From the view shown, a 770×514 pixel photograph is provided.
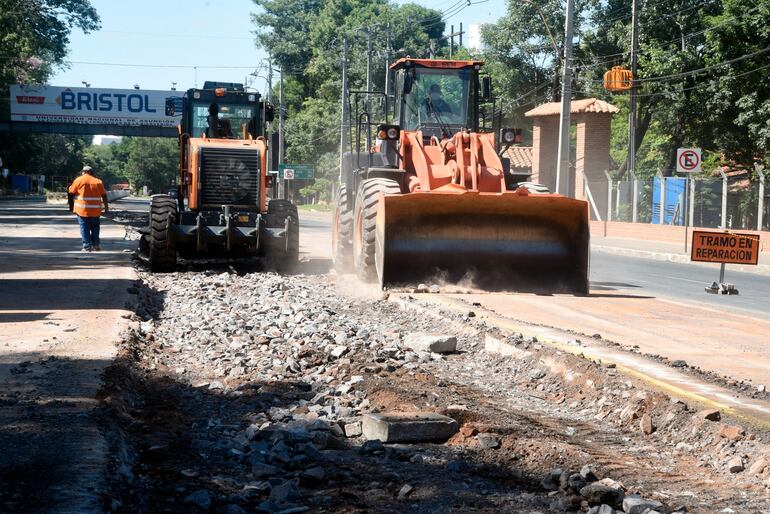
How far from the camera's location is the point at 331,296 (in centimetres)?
1521

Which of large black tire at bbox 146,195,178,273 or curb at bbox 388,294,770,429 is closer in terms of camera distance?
curb at bbox 388,294,770,429

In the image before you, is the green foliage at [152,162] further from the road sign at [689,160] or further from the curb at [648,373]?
the curb at [648,373]

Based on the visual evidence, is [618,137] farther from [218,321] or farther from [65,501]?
[65,501]

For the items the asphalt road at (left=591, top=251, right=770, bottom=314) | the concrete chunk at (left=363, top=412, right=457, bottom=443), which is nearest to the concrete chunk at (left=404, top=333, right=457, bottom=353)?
the concrete chunk at (left=363, top=412, right=457, bottom=443)

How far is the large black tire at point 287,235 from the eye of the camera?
18875 mm

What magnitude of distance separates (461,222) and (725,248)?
4.65 meters

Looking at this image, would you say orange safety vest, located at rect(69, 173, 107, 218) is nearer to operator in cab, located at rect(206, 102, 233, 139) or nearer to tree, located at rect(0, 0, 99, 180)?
operator in cab, located at rect(206, 102, 233, 139)

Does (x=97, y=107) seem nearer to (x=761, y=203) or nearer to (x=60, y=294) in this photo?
(x=761, y=203)

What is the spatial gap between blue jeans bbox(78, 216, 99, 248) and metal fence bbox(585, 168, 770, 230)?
53.2 feet

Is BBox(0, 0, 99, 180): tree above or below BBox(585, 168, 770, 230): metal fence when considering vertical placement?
above

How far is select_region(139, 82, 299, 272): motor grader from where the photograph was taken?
59.7 ft

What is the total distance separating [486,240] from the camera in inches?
586

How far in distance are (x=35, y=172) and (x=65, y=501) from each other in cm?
10909

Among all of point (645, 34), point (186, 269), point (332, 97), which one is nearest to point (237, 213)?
point (186, 269)
